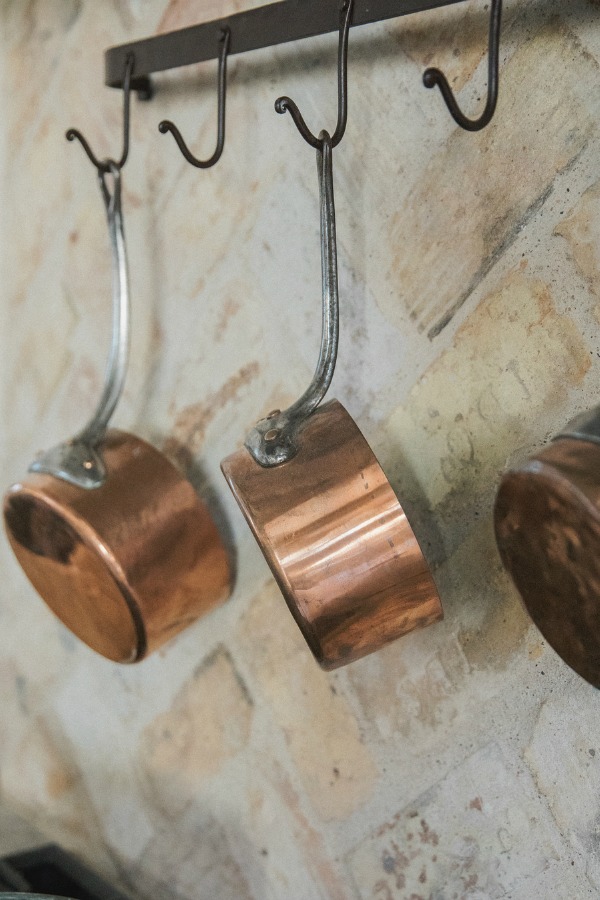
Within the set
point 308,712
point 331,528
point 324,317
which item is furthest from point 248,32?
→ point 308,712

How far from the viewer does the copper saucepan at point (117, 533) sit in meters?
0.82

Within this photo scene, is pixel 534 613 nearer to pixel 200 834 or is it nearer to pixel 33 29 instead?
pixel 200 834

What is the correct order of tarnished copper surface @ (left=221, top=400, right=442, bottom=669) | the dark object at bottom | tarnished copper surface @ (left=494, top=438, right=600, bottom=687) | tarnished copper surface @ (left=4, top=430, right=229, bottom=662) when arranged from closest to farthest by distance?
1. tarnished copper surface @ (left=494, top=438, right=600, bottom=687)
2. tarnished copper surface @ (left=221, top=400, right=442, bottom=669)
3. tarnished copper surface @ (left=4, top=430, right=229, bottom=662)
4. the dark object at bottom

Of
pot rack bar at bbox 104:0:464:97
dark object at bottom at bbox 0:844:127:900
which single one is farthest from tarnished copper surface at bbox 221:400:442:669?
dark object at bottom at bbox 0:844:127:900

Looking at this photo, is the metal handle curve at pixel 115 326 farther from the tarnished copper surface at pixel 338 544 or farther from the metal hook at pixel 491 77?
the metal hook at pixel 491 77

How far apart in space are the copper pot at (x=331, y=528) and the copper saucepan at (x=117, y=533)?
0.62ft

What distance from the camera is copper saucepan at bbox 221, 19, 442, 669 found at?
2.14ft

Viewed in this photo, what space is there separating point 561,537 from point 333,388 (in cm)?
32

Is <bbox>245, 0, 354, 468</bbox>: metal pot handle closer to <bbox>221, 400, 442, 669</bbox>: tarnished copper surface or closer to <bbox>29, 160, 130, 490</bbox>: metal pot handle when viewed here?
<bbox>221, 400, 442, 669</bbox>: tarnished copper surface

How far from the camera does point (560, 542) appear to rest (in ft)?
1.75

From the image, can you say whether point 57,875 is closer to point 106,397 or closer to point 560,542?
point 106,397

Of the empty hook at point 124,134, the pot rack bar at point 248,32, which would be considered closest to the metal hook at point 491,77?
the pot rack bar at point 248,32

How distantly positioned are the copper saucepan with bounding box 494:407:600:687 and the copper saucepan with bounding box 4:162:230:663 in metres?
0.36

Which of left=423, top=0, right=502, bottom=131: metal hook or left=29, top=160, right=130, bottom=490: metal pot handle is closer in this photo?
left=423, top=0, right=502, bottom=131: metal hook
